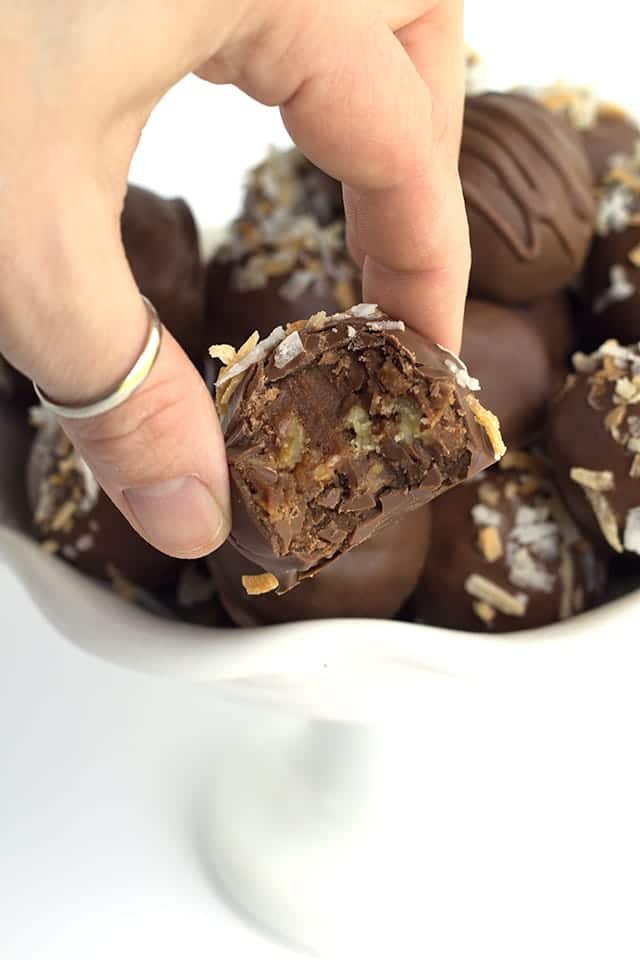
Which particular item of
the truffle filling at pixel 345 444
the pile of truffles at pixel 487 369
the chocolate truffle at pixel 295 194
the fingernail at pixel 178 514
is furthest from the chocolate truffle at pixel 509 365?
the fingernail at pixel 178 514

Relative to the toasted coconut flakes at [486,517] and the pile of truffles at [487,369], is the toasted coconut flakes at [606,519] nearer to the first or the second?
the pile of truffles at [487,369]

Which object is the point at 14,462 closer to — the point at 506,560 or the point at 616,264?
the point at 506,560

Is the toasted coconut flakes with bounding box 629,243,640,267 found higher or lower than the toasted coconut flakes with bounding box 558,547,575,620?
higher

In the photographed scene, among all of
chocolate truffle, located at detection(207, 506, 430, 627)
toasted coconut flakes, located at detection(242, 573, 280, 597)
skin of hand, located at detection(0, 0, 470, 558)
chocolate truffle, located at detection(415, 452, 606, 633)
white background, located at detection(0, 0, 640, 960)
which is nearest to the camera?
skin of hand, located at detection(0, 0, 470, 558)

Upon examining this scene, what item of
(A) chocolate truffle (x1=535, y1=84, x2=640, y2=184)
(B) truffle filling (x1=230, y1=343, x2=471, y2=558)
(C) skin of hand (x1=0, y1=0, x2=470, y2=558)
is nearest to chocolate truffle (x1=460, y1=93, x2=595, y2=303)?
(A) chocolate truffle (x1=535, y1=84, x2=640, y2=184)

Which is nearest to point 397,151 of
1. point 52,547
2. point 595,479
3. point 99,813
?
point 595,479

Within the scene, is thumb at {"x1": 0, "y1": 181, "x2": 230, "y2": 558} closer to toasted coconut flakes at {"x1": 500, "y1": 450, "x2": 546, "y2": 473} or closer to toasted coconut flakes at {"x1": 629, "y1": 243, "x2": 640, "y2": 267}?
toasted coconut flakes at {"x1": 500, "y1": 450, "x2": 546, "y2": 473}
